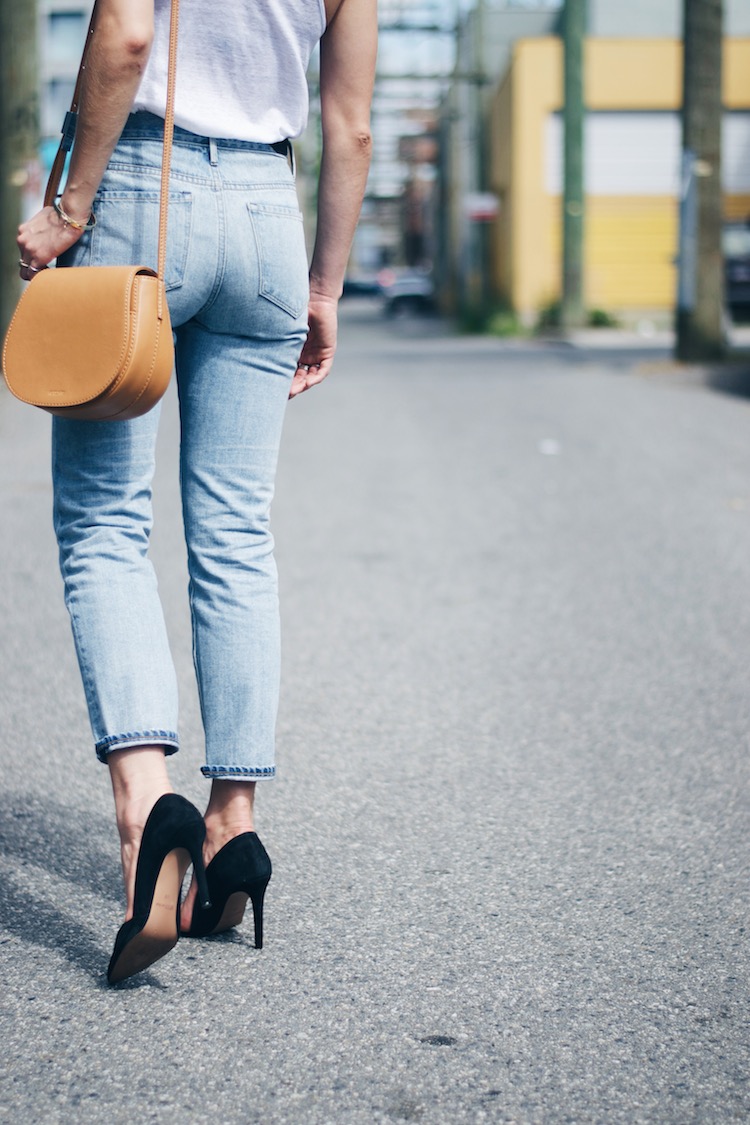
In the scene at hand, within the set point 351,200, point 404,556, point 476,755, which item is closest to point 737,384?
point 404,556

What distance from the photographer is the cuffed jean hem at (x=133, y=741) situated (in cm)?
219

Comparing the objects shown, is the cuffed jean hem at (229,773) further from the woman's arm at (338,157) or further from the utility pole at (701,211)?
the utility pole at (701,211)

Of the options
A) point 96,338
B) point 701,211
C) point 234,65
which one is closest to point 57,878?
point 96,338

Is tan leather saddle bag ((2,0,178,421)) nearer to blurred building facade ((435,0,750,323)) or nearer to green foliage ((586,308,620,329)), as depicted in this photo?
green foliage ((586,308,620,329))

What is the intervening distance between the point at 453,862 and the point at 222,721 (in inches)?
25.4

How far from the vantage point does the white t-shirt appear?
85.4 inches

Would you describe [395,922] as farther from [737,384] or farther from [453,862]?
[737,384]

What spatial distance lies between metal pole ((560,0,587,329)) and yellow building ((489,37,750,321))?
28.3ft

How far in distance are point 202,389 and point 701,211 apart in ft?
39.5

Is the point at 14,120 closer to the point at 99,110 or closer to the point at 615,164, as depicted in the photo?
the point at 99,110

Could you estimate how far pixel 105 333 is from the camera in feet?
6.81

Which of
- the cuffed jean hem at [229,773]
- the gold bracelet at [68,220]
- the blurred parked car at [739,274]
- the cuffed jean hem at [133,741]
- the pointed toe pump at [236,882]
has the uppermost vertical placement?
the gold bracelet at [68,220]

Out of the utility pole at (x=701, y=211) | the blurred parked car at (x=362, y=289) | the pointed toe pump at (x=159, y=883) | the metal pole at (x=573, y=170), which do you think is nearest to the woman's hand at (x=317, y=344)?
the pointed toe pump at (x=159, y=883)

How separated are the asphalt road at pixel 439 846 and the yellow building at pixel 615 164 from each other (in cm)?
2659
